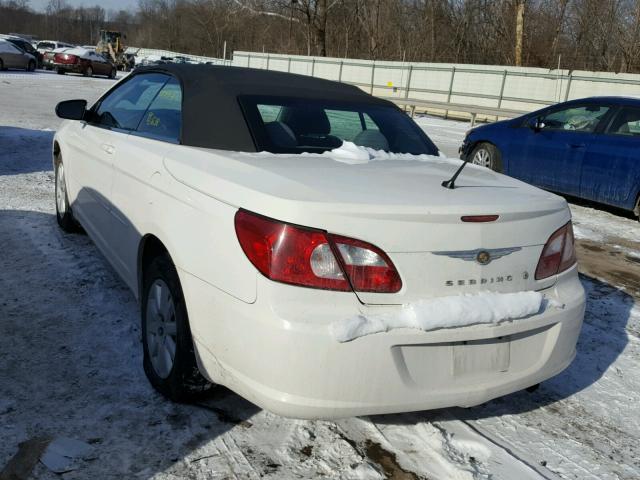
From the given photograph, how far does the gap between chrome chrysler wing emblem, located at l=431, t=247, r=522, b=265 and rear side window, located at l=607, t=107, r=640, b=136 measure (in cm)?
600

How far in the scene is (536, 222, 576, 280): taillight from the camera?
2.83m

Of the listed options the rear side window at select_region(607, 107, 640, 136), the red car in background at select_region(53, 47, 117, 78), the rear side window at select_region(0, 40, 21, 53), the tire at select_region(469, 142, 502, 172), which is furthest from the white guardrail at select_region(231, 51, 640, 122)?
the rear side window at select_region(0, 40, 21, 53)

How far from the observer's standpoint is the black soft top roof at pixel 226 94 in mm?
3312

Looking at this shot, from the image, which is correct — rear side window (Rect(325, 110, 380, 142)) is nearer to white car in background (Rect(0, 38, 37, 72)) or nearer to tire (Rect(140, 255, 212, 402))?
tire (Rect(140, 255, 212, 402))

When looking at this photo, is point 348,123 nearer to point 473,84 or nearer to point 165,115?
point 165,115

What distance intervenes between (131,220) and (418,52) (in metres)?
43.7

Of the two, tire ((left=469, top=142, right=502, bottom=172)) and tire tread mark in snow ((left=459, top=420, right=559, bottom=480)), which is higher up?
tire ((left=469, top=142, right=502, bottom=172))

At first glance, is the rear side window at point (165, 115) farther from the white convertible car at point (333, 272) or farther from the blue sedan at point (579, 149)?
the blue sedan at point (579, 149)

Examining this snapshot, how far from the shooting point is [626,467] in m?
2.90

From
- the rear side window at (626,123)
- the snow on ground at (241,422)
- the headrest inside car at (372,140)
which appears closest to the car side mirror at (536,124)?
the rear side window at (626,123)

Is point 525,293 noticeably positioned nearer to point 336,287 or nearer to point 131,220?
point 336,287

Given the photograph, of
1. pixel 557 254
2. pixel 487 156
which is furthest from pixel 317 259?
pixel 487 156

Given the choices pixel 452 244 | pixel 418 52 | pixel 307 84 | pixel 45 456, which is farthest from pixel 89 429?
pixel 418 52

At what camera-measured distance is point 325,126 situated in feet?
12.3
